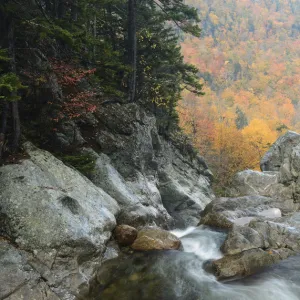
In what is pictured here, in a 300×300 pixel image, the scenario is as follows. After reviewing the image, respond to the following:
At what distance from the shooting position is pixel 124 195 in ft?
42.0

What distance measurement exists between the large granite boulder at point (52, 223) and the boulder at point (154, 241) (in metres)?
1.16

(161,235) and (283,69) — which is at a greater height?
(283,69)

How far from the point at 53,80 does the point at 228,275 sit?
9269mm

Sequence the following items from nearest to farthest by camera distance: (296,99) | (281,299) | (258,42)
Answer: (281,299), (296,99), (258,42)

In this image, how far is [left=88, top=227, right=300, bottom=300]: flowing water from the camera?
798 cm

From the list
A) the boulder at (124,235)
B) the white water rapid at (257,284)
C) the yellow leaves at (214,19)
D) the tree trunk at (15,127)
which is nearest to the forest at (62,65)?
the tree trunk at (15,127)

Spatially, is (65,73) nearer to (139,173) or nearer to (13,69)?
(13,69)

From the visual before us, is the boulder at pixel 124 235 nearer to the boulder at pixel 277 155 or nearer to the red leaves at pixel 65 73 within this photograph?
the red leaves at pixel 65 73

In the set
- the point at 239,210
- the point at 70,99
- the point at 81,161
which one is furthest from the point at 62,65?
the point at 239,210

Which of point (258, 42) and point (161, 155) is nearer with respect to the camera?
point (161, 155)

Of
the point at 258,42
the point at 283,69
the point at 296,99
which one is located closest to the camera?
the point at 296,99

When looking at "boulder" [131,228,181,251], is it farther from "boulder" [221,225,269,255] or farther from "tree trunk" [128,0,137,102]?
"tree trunk" [128,0,137,102]

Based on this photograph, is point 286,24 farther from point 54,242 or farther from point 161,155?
point 54,242

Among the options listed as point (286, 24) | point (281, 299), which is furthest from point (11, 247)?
point (286, 24)
